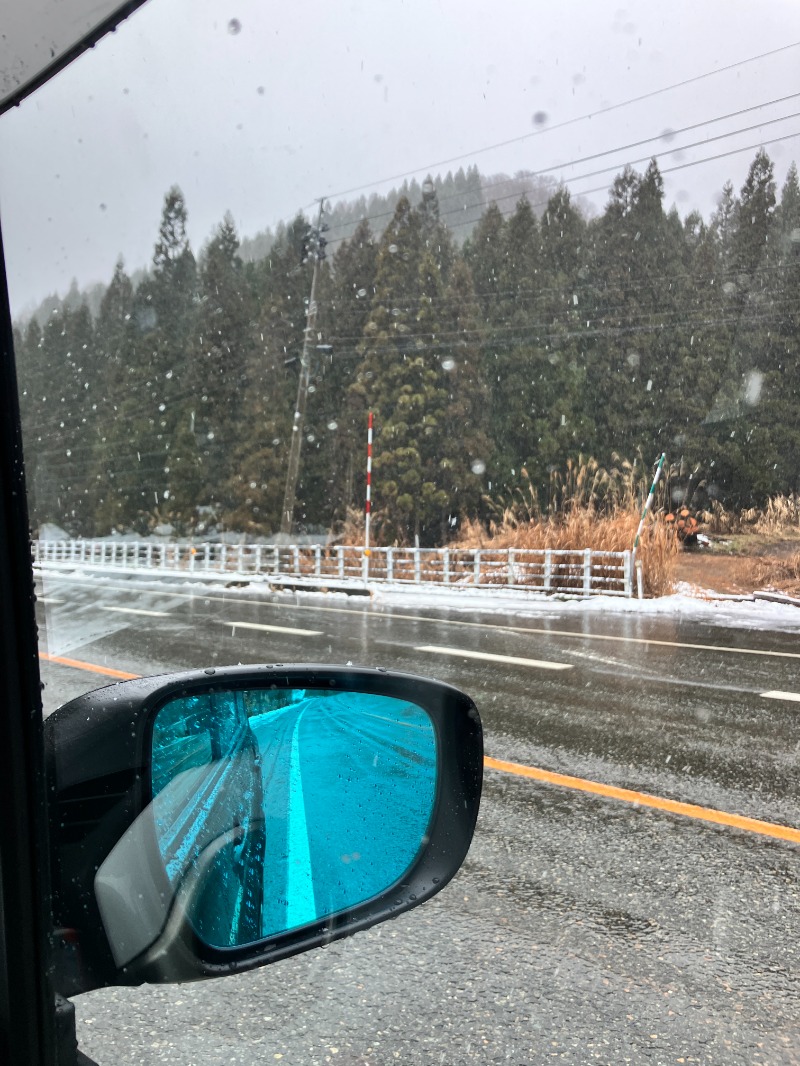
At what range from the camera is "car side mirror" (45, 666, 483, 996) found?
827 mm

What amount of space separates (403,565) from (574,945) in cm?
1750

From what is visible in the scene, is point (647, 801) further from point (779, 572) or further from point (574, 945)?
point (779, 572)

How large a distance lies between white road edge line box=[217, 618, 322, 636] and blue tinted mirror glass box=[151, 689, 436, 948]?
8.81 meters

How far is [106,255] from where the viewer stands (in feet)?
5.87

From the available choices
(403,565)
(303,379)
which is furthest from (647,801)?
(303,379)

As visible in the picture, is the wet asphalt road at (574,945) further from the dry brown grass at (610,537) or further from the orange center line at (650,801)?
the dry brown grass at (610,537)

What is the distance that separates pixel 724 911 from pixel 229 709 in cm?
230

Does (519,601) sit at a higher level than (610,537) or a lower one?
lower

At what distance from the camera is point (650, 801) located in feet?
12.7

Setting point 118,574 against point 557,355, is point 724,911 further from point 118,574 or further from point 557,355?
point 557,355

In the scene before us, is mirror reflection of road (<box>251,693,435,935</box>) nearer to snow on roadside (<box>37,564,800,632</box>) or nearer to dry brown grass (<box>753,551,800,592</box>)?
snow on roadside (<box>37,564,800,632</box>)

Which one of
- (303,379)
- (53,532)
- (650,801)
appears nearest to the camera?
(53,532)

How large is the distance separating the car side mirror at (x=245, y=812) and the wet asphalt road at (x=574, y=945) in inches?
18.8

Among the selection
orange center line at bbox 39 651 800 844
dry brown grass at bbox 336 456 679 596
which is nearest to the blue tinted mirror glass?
orange center line at bbox 39 651 800 844
